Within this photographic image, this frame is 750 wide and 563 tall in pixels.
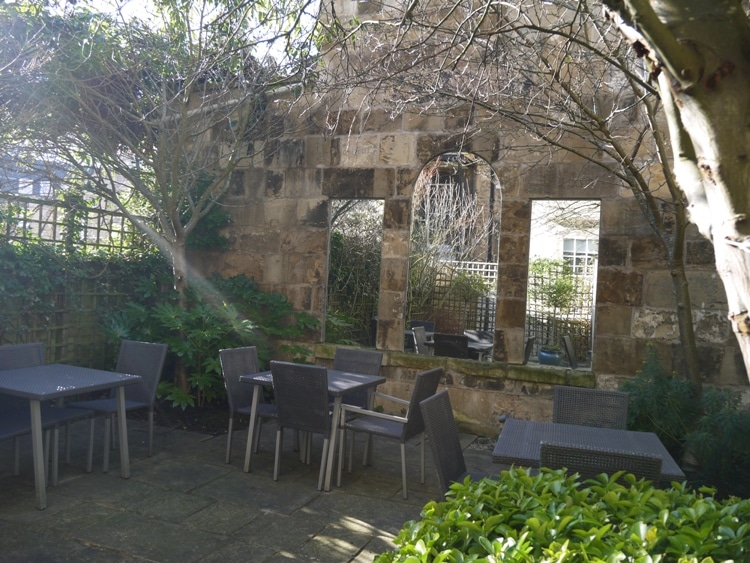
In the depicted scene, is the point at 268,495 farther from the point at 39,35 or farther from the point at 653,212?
the point at 39,35

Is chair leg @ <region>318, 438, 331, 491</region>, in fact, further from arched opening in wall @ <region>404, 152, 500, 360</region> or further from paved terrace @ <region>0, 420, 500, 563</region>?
arched opening in wall @ <region>404, 152, 500, 360</region>

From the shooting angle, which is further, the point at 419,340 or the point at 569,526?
→ the point at 419,340

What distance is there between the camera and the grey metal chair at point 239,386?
5203 millimetres

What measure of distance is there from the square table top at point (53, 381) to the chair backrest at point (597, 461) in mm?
2860

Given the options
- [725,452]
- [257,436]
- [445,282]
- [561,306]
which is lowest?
[257,436]

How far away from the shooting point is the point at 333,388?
4695 mm

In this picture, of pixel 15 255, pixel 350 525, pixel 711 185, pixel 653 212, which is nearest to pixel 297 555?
pixel 350 525

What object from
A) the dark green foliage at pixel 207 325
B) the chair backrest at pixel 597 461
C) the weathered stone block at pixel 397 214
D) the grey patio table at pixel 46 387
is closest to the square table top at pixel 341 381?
the grey patio table at pixel 46 387

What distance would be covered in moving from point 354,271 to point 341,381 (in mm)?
5329

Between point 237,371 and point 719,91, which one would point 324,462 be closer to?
point 237,371

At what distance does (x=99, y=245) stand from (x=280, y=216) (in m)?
1.93

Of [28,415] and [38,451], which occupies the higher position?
[28,415]

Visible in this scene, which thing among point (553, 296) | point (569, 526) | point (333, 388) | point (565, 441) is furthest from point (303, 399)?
point (553, 296)

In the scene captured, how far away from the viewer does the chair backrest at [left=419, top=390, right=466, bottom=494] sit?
3129mm
